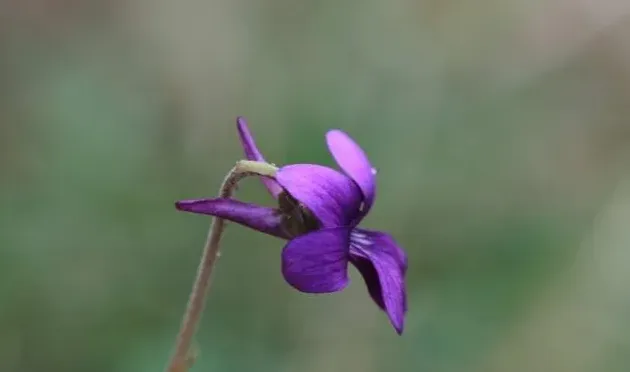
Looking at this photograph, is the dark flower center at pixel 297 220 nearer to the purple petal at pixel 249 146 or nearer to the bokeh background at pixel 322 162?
the purple petal at pixel 249 146

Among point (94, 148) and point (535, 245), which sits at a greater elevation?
point (94, 148)

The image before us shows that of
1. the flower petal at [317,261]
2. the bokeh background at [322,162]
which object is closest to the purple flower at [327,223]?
the flower petal at [317,261]

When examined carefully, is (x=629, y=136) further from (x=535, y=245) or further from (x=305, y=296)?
(x=305, y=296)

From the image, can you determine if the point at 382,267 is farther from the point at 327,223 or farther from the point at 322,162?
the point at 322,162

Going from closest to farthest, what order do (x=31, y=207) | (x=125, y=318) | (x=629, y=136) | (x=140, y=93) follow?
(x=125, y=318)
(x=31, y=207)
(x=140, y=93)
(x=629, y=136)

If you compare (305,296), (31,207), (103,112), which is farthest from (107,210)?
(305,296)

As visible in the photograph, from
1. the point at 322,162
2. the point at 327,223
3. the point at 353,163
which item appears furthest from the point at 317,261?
the point at 322,162
